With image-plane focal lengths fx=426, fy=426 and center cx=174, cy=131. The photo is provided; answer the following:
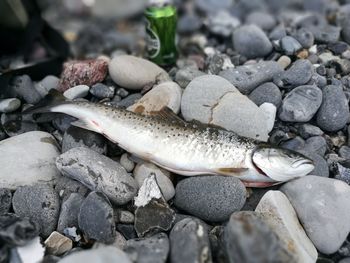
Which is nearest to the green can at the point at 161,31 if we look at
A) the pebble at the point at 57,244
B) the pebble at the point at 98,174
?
the pebble at the point at 98,174

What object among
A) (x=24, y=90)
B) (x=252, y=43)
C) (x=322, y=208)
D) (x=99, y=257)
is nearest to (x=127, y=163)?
(x=99, y=257)

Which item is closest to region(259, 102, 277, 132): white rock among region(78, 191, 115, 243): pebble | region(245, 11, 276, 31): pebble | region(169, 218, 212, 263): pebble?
region(169, 218, 212, 263): pebble

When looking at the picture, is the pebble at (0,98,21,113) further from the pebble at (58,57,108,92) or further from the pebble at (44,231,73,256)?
the pebble at (44,231,73,256)

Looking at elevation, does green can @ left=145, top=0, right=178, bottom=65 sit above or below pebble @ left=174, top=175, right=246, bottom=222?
above

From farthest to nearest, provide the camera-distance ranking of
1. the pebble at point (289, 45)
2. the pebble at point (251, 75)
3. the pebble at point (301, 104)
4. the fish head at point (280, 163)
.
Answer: the pebble at point (289, 45), the pebble at point (251, 75), the pebble at point (301, 104), the fish head at point (280, 163)

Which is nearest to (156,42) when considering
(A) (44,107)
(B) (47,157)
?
(A) (44,107)

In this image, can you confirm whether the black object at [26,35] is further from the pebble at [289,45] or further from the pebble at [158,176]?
the pebble at [289,45]

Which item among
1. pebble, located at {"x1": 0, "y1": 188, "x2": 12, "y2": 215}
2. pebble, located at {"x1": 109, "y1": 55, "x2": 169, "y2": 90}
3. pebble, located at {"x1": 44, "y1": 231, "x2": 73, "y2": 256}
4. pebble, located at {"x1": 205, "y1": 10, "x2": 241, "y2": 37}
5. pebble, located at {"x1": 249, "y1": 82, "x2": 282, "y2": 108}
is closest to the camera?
pebble, located at {"x1": 44, "y1": 231, "x2": 73, "y2": 256}
